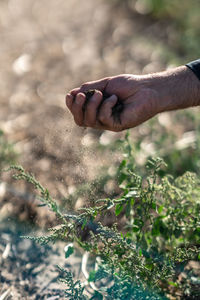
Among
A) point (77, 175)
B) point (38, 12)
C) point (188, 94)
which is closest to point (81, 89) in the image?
point (77, 175)

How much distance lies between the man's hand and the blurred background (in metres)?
0.13

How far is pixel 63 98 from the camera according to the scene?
2531mm

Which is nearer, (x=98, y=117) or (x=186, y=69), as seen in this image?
(x=98, y=117)

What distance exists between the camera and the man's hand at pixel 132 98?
1.28m

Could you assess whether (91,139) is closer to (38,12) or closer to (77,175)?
Answer: (77,175)

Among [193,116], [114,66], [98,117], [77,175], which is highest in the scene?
[114,66]

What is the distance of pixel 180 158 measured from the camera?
6.59ft

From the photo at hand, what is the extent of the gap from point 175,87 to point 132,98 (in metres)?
0.17

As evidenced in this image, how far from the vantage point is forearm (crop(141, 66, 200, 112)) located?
1398 millimetres

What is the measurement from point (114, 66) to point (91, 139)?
147cm

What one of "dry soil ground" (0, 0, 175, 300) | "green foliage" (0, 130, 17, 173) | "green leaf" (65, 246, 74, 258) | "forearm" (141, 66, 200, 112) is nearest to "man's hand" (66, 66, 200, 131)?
"forearm" (141, 66, 200, 112)

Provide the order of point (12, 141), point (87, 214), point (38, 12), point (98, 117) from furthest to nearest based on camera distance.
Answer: point (38, 12) < point (12, 141) < point (98, 117) < point (87, 214)

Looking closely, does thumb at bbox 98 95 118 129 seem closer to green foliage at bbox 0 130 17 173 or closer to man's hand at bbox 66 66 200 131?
man's hand at bbox 66 66 200 131

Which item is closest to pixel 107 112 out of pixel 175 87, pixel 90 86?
pixel 90 86
